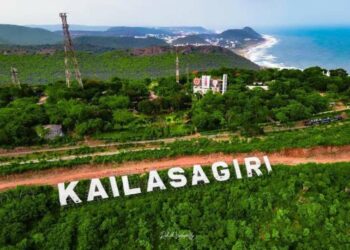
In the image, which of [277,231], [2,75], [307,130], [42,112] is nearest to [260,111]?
[307,130]

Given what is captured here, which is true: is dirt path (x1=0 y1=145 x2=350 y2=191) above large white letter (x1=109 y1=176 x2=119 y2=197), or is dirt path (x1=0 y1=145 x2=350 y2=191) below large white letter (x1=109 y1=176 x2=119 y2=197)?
below

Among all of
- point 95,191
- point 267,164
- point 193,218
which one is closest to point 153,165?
point 95,191

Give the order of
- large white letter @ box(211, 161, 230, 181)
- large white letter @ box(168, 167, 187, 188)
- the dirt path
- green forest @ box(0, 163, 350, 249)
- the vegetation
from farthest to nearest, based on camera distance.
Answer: the vegetation
the dirt path
large white letter @ box(211, 161, 230, 181)
large white letter @ box(168, 167, 187, 188)
green forest @ box(0, 163, 350, 249)

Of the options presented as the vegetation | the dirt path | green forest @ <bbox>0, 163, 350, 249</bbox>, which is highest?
the vegetation

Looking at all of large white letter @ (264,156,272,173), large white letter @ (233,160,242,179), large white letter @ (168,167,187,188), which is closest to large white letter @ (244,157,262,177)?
large white letter @ (233,160,242,179)

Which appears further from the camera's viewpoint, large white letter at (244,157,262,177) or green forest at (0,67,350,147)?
green forest at (0,67,350,147)

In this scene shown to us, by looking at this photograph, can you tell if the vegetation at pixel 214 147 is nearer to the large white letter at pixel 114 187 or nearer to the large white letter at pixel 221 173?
the large white letter at pixel 221 173

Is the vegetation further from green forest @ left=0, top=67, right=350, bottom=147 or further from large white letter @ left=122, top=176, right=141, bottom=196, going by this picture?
large white letter @ left=122, top=176, right=141, bottom=196

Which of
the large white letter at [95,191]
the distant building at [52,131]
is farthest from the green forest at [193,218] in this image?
the distant building at [52,131]
